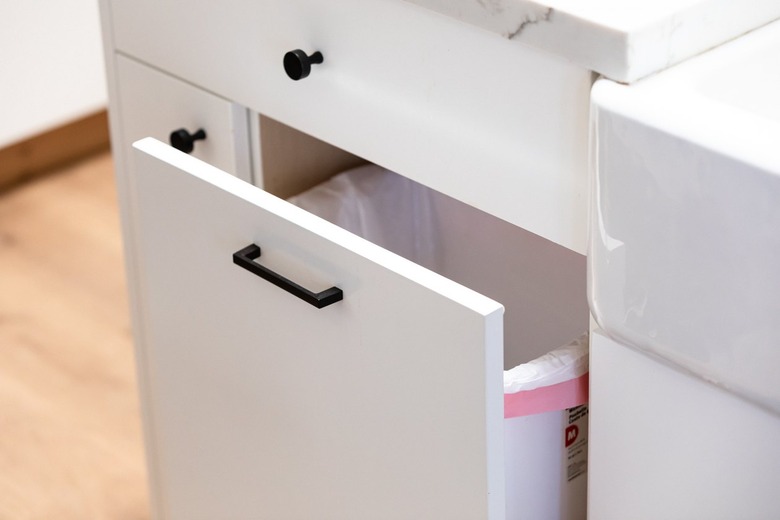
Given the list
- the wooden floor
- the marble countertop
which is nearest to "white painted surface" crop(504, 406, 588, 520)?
the marble countertop

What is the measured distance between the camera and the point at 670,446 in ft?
2.43

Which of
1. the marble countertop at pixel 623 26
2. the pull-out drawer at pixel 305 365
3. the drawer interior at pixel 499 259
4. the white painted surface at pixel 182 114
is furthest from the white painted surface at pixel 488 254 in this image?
the marble countertop at pixel 623 26

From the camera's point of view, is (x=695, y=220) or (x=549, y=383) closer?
(x=695, y=220)

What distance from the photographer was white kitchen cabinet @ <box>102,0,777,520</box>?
0.70 m

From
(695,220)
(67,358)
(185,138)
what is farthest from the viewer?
(67,358)

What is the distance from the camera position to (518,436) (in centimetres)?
81

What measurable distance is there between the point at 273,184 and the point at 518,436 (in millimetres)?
351

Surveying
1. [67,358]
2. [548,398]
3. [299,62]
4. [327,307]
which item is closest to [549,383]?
[548,398]

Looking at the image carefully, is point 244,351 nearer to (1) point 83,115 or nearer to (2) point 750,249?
(2) point 750,249

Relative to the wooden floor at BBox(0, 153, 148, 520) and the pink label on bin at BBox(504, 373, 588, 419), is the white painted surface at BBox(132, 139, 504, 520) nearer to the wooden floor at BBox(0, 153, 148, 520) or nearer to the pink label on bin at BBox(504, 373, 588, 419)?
the pink label on bin at BBox(504, 373, 588, 419)

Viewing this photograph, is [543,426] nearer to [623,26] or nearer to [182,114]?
[623,26]

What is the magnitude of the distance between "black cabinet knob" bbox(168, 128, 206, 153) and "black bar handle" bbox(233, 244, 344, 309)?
0.27m

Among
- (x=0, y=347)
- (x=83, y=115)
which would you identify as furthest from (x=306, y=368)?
(x=83, y=115)

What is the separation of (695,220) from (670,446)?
173 mm
